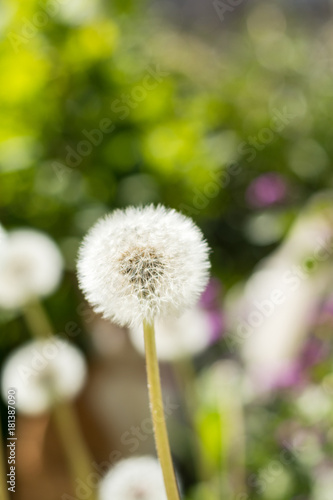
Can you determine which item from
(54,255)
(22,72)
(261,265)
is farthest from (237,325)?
(22,72)

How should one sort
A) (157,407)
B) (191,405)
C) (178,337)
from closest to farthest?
(157,407) → (178,337) → (191,405)

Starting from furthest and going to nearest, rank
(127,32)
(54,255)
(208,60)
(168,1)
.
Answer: (168,1), (208,60), (127,32), (54,255)

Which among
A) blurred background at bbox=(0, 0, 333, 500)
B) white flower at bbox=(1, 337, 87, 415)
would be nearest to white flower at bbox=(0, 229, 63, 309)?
white flower at bbox=(1, 337, 87, 415)

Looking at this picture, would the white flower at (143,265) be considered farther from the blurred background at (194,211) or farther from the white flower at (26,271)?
the blurred background at (194,211)

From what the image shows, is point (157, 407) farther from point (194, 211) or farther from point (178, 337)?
point (194, 211)

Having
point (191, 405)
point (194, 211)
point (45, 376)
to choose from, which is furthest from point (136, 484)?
point (194, 211)

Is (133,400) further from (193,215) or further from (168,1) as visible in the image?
(168,1)
